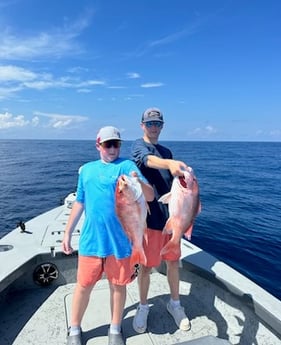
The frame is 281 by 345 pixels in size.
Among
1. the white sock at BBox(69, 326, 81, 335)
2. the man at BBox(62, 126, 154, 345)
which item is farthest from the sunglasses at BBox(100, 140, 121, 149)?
the white sock at BBox(69, 326, 81, 335)

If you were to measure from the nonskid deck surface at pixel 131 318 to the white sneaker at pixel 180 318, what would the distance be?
0.19ft

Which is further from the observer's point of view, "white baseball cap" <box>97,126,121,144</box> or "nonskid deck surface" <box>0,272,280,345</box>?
"nonskid deck surface" <box>0,272,280,345</box>

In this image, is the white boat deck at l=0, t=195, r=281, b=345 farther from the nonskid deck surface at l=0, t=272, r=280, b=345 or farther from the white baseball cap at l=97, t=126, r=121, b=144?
the white baseball cap at l=97, t=126, r=121, b=144

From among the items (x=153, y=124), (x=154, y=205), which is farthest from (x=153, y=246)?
(x=153, y=124)

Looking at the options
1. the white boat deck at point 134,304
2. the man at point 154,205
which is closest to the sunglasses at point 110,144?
the man at point 154,205

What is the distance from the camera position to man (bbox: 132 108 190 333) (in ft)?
8.90

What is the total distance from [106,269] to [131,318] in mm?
1109

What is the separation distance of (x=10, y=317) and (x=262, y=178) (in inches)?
798

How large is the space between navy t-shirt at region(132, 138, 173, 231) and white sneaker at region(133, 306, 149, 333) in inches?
38.8

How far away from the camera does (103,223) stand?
2.47 metres

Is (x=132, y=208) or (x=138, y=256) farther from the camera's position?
(x=138, y=256)

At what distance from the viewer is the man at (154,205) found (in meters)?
2.71

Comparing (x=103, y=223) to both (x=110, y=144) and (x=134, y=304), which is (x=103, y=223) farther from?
(x=134, y=304)

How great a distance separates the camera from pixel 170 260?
304 cm
